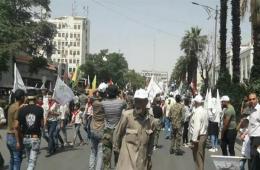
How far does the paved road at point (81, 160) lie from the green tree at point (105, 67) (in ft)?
301

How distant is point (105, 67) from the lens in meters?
113

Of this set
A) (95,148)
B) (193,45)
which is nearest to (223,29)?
(95,148)

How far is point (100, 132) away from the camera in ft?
34.7

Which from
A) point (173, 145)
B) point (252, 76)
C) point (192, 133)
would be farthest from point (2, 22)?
point (192, 133)

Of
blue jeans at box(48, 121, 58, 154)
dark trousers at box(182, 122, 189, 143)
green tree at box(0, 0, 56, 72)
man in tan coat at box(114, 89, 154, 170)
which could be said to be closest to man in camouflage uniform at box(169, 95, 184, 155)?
dark trousers at box(182, 122, 189, 143)

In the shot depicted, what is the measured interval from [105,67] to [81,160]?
98933 mm

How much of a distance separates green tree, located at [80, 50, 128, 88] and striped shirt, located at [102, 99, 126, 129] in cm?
9855

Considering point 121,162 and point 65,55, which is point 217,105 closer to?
point 121,162

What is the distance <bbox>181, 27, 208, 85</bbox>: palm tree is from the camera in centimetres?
7881

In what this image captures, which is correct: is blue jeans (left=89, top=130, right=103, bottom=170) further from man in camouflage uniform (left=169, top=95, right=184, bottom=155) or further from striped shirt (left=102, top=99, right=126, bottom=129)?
man in camouflage uniform (left=169, top=95, right=184, bottom=155)

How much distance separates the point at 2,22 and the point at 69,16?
148126 mm

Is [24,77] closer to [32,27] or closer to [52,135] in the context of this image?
[32,27]

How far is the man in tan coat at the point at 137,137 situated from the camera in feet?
21.4

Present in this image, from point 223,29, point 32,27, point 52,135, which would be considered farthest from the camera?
point 32,27
